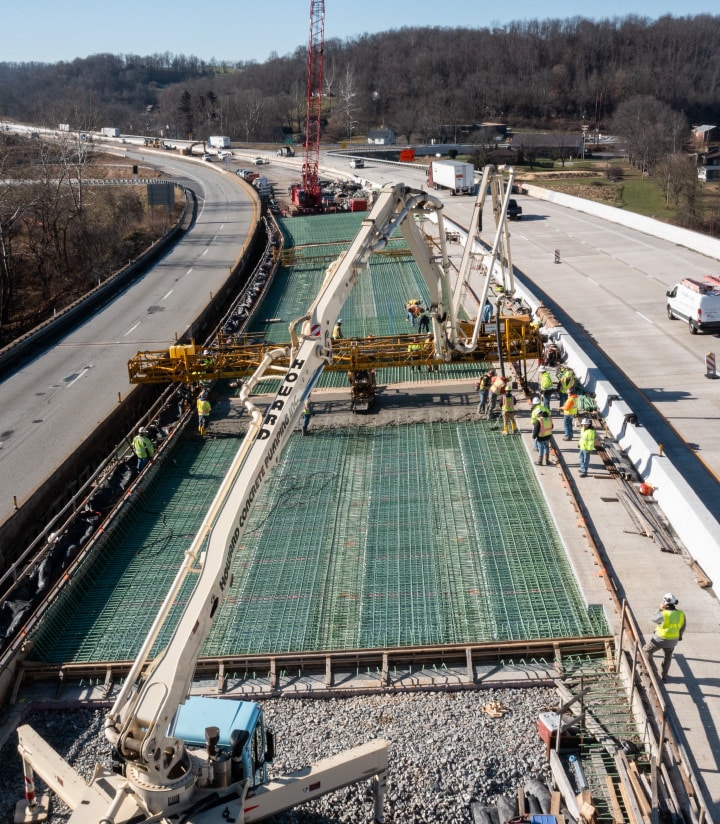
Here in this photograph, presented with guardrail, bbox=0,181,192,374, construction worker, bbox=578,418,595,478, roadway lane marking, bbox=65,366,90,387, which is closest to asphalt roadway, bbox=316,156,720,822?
construction worker, bbox=578,418,595,478

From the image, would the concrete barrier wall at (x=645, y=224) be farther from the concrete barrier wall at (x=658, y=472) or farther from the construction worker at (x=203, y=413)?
the construction worker at (x=203, y=413)

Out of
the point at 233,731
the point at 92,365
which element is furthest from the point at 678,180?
the point at 233,731

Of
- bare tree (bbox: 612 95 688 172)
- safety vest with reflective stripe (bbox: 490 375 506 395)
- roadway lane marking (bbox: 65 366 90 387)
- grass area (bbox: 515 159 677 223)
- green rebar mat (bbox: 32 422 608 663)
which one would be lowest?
green rebar mat (bbox: 32 422 608 663)

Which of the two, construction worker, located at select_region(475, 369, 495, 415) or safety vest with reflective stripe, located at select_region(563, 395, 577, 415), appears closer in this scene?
safety vest with reflective stripe, located at select_region(563, 395, 577, 415)

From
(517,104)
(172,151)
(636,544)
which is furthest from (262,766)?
(517,104)

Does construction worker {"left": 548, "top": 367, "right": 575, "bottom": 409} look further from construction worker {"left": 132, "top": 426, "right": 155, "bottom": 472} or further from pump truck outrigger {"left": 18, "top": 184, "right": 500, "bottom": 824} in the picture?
pump truck outrigger {"left": 18, "top": 184, "right": 500, "bottom": 824}

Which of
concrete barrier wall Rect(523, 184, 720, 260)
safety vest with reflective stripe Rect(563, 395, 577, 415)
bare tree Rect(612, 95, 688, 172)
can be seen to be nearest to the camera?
safety vest with reflective stripe Rect(563, 395, 577, 415)

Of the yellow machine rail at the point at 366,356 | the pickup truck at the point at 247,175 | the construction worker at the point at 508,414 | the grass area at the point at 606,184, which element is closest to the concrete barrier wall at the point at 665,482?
the yellow machine rail at the point at 366,356

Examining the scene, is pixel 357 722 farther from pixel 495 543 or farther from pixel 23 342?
pixel 23 342
